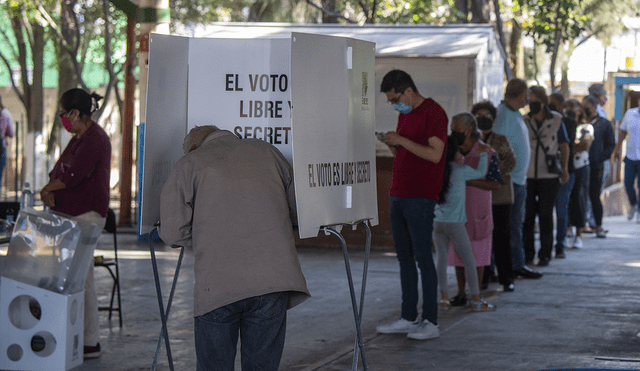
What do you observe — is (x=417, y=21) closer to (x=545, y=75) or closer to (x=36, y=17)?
(x=36, y=17)

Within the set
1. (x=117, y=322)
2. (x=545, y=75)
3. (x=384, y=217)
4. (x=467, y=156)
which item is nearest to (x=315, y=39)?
(x=467, y=156)

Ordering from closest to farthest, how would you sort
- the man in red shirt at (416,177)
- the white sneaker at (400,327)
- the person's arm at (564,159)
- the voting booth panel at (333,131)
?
the voting booth panel at (333,131) → the man in red shirt at (416,177) → the white sneaker at (400,327) → the person's arm at (564,159)

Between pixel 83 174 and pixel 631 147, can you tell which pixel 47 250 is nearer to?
pixel 83 174

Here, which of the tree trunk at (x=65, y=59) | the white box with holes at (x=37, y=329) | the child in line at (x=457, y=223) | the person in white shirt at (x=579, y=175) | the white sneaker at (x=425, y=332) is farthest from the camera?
the tree trunk at (x=65, y=59)

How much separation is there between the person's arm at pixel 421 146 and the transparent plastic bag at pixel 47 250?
2.07m

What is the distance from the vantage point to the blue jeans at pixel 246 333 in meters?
3.73

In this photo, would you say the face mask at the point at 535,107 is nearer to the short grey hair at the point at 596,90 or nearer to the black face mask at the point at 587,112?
the black face mask at the point at 587,112

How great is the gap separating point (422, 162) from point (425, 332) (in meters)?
1.23

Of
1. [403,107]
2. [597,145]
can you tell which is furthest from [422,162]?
[597,145]

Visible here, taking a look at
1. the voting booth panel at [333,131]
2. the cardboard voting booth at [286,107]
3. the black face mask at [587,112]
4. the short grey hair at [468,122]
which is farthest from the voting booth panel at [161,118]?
the black face mask at [587,112]

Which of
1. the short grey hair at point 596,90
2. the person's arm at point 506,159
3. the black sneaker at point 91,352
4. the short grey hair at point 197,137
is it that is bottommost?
the black sneaker at point 91,352

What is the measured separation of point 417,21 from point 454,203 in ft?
36.0

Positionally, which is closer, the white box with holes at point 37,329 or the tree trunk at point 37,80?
the white box with holes at point 37,329

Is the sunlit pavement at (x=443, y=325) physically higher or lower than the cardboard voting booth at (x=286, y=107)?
lower
